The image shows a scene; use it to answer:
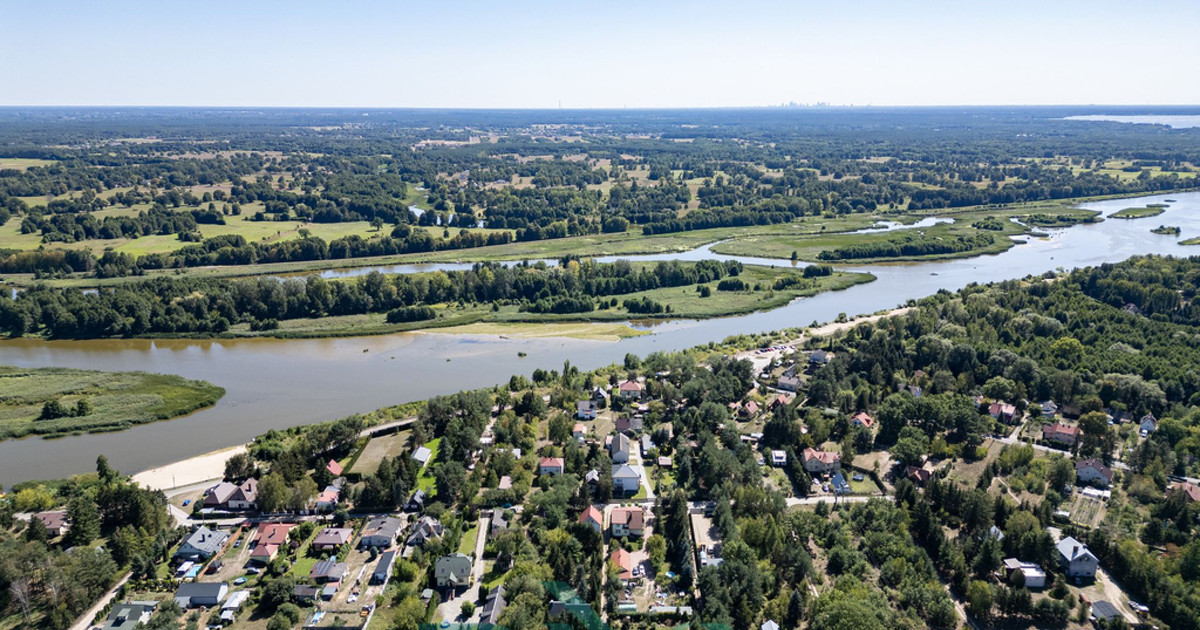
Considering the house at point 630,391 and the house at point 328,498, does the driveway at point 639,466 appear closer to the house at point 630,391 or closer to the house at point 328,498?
the house at point 630,391

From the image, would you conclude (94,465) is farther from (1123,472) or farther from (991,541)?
(1123,472)

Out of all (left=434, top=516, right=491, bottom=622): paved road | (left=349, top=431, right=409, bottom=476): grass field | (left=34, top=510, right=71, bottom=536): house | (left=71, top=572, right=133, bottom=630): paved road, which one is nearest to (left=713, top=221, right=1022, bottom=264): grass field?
(left=349, top=431, right=409, bottom=476): grass field

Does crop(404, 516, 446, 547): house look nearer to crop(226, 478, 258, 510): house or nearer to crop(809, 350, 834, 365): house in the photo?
crop(226, 478, 258, 510): house

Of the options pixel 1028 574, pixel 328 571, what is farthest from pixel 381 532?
pixel 1028 574

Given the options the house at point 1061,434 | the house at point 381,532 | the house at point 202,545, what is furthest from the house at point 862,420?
the house at point 202,545

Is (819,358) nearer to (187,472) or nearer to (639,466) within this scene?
(639,466)
